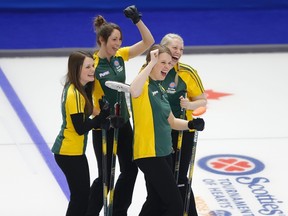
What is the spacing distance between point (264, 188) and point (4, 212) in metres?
2.14

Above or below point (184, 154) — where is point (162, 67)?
above

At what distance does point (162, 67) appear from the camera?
518cm

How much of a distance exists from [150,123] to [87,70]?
0.54m

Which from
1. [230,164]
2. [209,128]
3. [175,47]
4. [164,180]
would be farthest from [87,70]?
[209,128]

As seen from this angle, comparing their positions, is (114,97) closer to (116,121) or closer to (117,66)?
(117,66)

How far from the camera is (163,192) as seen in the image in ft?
17.0

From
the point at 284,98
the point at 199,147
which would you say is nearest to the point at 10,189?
the point at 199,147

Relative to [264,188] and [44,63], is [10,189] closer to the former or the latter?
[264,188]

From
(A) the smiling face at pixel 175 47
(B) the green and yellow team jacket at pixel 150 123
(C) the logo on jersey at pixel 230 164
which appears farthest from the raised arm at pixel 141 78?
(C) the logo on jersey at pixel 230 164

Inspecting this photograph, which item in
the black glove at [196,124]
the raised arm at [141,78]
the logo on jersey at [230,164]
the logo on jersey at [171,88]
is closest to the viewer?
the raised arm at [141,78]

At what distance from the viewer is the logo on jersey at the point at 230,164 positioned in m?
7.20

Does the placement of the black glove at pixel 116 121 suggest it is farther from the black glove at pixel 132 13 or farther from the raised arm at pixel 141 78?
the black glove at pixel 132 13

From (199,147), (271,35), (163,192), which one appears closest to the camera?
(163,192)

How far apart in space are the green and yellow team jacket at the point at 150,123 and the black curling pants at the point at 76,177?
15.1 inches
